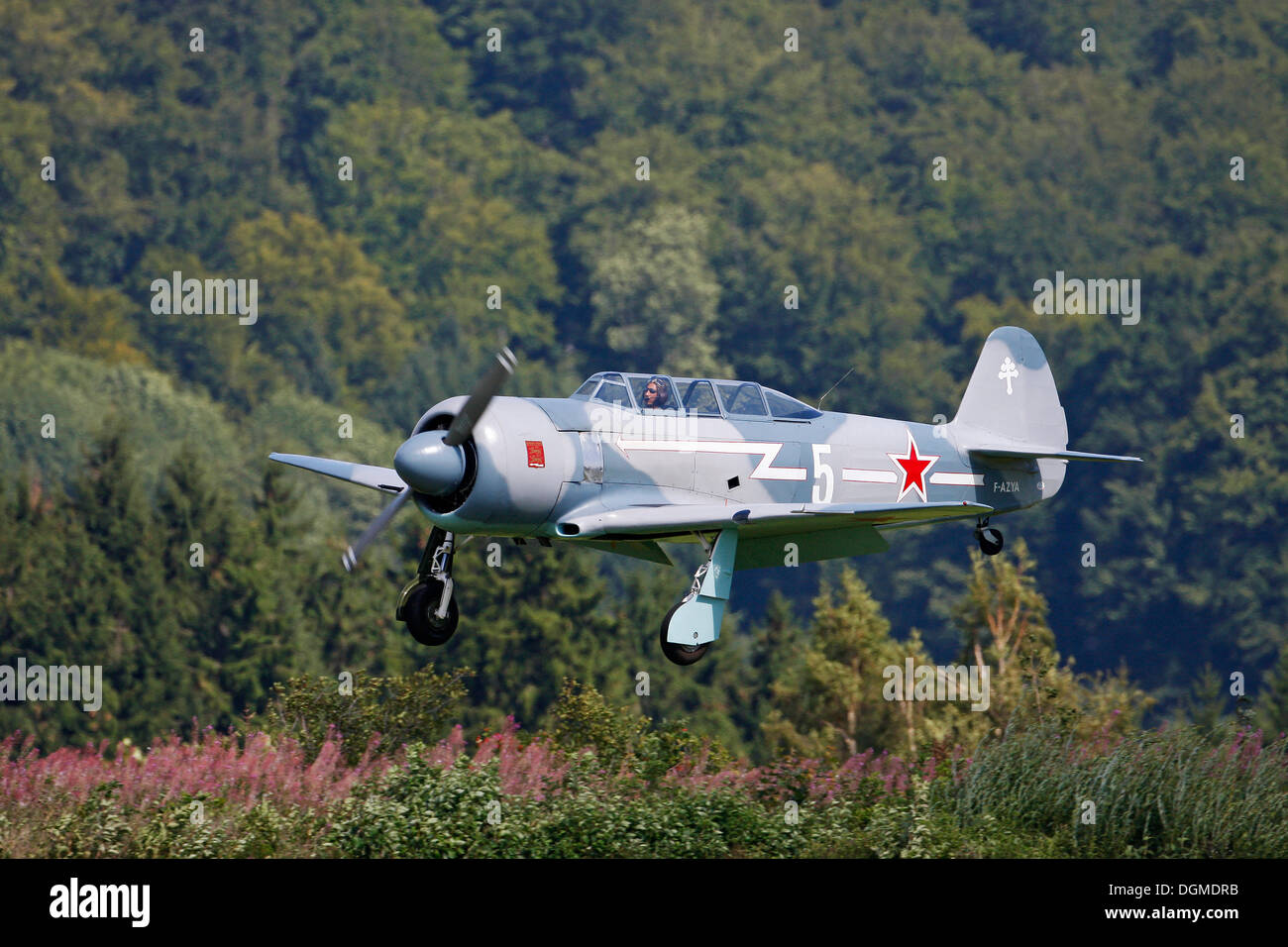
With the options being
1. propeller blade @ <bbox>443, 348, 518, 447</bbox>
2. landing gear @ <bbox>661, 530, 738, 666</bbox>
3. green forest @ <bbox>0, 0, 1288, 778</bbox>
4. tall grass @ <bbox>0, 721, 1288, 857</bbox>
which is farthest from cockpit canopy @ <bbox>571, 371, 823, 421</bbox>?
green forest @ <bbox>0, 0, 1288, 778</bbox>

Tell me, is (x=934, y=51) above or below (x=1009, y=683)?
above

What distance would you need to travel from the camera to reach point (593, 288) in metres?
112

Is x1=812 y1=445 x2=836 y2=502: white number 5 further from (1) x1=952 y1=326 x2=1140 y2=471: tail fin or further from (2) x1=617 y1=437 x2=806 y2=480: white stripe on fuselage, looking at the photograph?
(1) x1=952 y1=326 x2=1140 y2=471: tail fin

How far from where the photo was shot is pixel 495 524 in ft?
55.5

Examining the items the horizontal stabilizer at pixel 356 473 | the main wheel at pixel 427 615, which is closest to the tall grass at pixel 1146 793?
the main wheel at pixel 427 615

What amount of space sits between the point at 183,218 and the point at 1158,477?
55.9m

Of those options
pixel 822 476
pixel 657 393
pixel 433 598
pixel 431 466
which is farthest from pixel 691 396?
pixel 433 598

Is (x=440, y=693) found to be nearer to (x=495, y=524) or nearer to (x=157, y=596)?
(x=495, y=524)

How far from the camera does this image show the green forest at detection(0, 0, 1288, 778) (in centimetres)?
5772

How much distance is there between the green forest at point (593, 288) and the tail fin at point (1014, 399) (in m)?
28.7

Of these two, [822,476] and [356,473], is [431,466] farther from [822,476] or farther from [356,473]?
[822,476]

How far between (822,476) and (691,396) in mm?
1627
